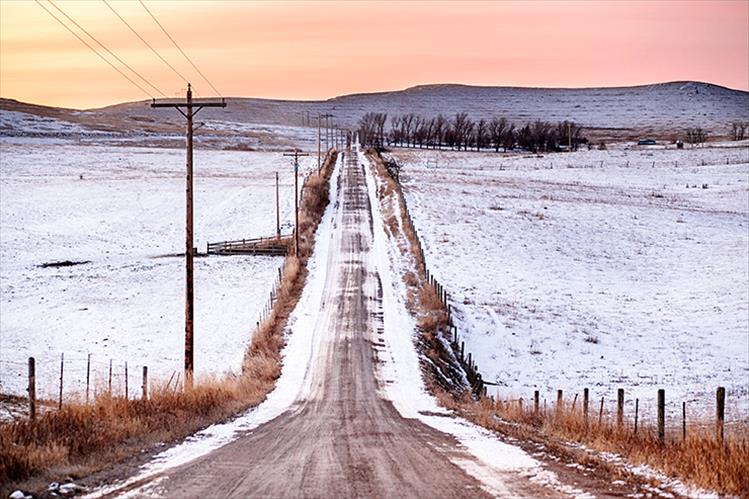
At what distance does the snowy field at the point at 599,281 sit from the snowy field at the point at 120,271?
11.7 metres

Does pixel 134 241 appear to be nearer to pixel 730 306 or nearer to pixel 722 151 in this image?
pixel 730 306

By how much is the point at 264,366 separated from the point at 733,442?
1806 cm

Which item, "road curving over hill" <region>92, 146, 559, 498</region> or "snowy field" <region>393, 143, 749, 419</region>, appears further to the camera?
"snowy field" <region>393, 143, 749, 419</region>

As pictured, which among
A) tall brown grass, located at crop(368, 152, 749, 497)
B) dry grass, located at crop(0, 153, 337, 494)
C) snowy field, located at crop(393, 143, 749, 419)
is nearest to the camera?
tall brown grass, located at crop(368, 152, 749, 497)

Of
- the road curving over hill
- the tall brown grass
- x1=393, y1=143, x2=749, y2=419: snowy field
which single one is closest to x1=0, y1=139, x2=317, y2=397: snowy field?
the road curving over hill

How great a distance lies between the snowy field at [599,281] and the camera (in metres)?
32.7

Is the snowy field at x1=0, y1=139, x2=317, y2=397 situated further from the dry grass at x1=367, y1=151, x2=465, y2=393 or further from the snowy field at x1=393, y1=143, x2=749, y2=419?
the snowy field at x1=393, y1=143, x2=749, y2=419

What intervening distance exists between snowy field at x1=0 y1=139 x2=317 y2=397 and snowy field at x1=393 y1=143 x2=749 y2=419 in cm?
1172

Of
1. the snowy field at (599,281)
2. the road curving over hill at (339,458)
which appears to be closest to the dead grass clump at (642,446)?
the road curving over hill at (339,458)

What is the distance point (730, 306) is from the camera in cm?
4269

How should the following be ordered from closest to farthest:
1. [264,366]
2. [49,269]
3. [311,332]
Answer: [264,366], [311,332], [49,269]

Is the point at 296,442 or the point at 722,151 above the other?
the point at 722,151

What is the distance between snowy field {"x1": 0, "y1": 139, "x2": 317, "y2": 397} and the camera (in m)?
35.0

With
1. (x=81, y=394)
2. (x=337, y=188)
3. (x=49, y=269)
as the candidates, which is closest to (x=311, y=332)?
(x=81, y=394)
